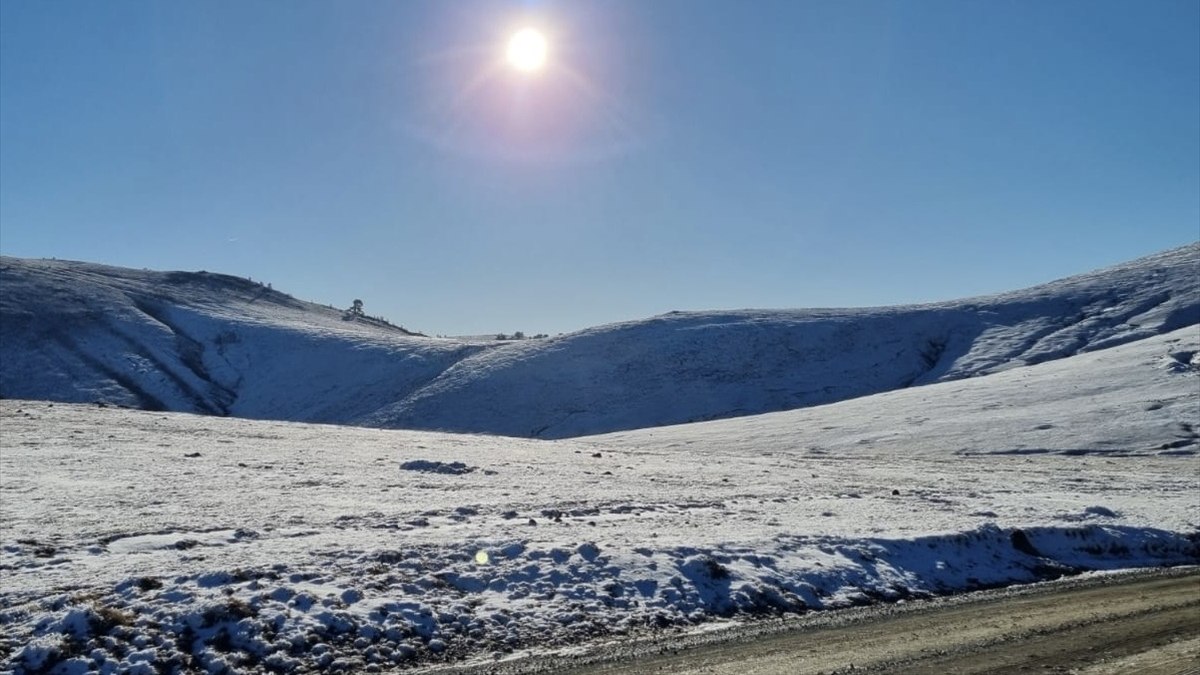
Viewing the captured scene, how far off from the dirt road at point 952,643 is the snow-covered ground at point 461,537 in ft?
3.88

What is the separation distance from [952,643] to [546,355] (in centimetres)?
9228

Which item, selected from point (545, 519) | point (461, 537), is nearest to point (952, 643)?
point (461, 537)

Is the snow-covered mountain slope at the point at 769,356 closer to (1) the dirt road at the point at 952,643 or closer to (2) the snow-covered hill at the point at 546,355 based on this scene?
(2) the snow-covered hill at the point at 546,355

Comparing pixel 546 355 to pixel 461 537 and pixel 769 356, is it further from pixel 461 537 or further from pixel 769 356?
pixel 461 537

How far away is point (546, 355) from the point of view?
10269cm

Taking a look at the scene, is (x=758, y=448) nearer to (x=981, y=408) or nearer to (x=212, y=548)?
(x=981, y=408)

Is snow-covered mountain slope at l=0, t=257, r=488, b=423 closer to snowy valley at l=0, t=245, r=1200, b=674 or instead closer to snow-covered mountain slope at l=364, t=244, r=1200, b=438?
snowy valley at l=0, t=245, r=1200, b=674

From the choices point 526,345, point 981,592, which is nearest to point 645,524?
point 981,592

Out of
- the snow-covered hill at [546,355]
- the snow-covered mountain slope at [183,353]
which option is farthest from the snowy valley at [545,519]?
the snow-covered hill at [546,355]

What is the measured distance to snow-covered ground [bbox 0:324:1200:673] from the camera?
1124cm

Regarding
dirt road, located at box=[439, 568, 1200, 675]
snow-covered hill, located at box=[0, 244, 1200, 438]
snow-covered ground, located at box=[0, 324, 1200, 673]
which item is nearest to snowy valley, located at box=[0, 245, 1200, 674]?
snow-covered ground, located at box=[0, 324, 1200, 673]

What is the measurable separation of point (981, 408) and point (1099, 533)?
129 ft

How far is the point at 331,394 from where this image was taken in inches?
3733

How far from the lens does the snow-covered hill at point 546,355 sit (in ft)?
278
